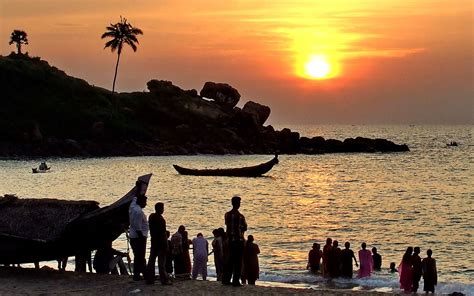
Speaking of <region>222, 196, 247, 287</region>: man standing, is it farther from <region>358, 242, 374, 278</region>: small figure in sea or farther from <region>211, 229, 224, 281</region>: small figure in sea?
<region>358, 242, 374, 278</region>: small figure in sea

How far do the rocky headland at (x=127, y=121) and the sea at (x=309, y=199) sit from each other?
5.79 metres

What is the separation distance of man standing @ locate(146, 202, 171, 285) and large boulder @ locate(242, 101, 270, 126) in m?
119

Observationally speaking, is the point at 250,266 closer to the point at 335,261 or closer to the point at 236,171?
the point at 335,261

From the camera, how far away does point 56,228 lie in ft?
65.2

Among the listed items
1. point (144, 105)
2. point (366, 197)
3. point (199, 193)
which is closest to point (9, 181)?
point (199, 193)

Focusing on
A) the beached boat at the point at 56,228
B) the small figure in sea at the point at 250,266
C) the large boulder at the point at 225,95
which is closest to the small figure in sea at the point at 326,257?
the small figure in sea at the point at 250,266

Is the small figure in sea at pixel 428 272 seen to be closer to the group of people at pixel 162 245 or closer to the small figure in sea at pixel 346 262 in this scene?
the small figure in sea at pixel 346 262

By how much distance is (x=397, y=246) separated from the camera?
39.6 meters

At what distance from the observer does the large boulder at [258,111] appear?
5418 inches

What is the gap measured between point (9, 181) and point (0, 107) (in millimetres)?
53102

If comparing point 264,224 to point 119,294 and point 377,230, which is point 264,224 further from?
point 119,294

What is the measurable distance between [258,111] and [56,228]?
120187 mm

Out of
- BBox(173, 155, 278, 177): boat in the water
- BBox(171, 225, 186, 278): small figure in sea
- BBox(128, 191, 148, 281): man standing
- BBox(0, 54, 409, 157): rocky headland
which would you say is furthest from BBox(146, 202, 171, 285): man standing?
BBox(0, 54, 409, 157): rocky headland

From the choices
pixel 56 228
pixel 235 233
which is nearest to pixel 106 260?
pixel 56 228
